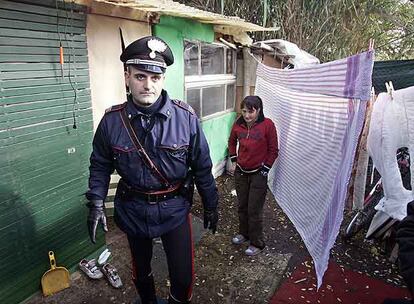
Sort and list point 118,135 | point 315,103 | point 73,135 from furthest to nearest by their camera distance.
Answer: point 315,103
point 73,135
point 118,135

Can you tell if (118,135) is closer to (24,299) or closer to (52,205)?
(52,205)

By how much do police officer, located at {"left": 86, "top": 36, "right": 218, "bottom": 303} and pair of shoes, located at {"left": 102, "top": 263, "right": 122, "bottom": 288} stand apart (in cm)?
103

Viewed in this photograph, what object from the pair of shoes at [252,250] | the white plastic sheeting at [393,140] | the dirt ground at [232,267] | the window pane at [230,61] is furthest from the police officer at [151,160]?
the window pane at [230,61]

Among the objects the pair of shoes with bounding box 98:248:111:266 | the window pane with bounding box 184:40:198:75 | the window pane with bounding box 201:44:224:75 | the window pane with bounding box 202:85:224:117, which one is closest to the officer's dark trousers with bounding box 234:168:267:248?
the pair of shoes with bounding box 98:248:111:266

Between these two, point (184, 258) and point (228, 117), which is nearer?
point (184, 258)

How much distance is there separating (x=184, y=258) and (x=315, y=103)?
2.09 m

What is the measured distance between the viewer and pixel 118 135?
2.17m

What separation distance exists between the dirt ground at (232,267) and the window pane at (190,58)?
8.50ft

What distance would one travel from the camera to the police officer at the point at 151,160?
213 centimetres

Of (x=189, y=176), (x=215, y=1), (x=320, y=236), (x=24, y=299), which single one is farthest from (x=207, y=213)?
(x=215, y=1)

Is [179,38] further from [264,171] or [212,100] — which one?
[264,171]

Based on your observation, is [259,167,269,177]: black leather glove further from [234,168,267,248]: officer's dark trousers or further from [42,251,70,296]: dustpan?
[42,251,70,296]: dustpan

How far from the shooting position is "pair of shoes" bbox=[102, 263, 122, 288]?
3229 mm

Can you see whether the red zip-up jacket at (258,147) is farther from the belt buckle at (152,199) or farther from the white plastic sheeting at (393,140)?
the belt buckle at (152,199)
